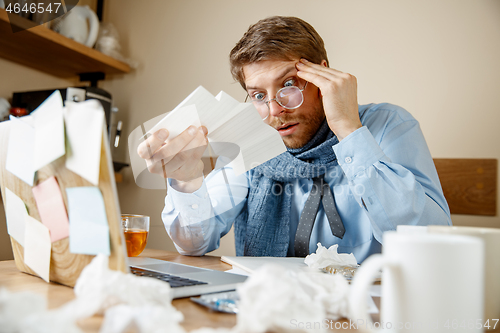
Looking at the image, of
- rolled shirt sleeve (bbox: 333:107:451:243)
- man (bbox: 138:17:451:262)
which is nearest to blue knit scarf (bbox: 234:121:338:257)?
man (bbox: 138:17:451:262)

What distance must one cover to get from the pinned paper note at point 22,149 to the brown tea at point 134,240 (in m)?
0.34

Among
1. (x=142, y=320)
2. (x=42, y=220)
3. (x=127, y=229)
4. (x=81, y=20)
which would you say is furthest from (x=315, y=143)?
(x=81, y=20)

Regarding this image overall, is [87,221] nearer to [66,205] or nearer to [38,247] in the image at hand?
[66,205]

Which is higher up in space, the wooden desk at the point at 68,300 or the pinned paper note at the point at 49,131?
the pinned paper note at the point at 49,131

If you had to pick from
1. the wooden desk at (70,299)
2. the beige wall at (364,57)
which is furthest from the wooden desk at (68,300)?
the beige wall at (364,57)

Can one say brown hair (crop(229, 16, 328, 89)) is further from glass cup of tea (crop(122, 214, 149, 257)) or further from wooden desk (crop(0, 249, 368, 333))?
wooden desk (crop(0, 249, 368, 333))

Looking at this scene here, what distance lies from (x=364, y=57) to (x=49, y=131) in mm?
1586

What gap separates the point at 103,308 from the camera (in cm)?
35

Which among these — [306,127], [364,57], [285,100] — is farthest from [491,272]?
[364,57]

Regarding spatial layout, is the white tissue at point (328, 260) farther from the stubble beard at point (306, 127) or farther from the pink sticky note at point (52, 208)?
the stubble beard at point (306, 127)

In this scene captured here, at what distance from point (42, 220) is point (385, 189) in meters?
0.65

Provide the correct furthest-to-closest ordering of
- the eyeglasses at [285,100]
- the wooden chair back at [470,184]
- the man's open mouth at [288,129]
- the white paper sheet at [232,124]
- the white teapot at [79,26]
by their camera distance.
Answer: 1. the white teapot at [79,26]
2. the wooden chair back at [470,184]
3. the man's open mouth at [288,129]
4. the eyeglasses at [285,100]
5. the white paper sheet at [232,124]

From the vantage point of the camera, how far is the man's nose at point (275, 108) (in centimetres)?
107

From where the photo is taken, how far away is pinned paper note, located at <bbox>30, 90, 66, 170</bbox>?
0.41 meters
